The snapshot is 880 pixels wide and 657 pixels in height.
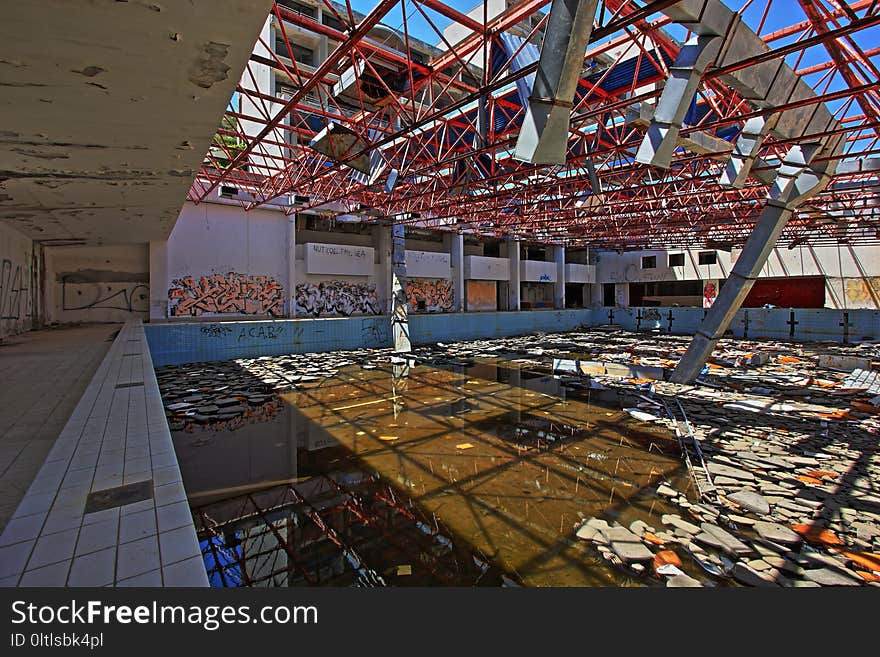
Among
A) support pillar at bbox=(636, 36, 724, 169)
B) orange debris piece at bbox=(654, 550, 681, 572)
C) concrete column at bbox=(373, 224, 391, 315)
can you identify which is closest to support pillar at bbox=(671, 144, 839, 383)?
support pillar at bbox=(636, 36, 724, 169)

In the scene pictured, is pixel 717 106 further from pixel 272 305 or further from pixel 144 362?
pixel 272 305

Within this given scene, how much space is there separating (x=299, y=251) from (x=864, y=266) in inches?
1353

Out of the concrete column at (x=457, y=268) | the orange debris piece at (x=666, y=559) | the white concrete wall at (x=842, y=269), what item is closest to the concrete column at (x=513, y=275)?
the concrete column at (x=457, y=268)

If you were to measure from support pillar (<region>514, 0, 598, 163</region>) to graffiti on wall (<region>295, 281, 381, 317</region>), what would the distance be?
19.5 meters

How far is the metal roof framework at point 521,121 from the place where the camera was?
7.16 metres

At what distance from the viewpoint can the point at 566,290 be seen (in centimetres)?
4053

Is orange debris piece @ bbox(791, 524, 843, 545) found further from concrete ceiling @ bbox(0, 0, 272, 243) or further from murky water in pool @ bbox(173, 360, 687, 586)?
concrete ceiling @ bbox(0, 0, 272, 243)

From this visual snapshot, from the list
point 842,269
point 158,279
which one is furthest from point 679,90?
point 842,269

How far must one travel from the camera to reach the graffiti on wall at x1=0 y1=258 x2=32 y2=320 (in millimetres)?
12276

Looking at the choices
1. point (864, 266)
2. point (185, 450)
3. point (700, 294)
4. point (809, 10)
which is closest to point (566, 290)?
point (700, 294)

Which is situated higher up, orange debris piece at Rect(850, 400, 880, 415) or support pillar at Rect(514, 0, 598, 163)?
support pillar at Rect(514, 0, 598, 163)

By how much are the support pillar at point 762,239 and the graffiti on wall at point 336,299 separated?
17.2 m

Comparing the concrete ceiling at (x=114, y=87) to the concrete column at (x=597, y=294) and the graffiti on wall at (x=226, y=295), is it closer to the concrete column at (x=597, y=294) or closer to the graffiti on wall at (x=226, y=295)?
the graffiti on wall at (x=226, y=295)

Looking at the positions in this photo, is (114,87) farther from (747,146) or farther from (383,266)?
(383,266)
